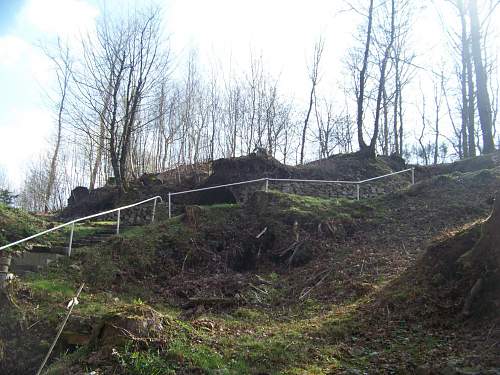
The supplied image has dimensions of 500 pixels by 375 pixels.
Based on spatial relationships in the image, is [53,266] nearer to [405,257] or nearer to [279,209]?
[279,209]

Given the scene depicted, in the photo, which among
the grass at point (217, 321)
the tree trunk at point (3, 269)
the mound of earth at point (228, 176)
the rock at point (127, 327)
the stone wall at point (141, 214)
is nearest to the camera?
the grass at point (217, 321)

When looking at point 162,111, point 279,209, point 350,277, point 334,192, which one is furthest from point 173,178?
point 350,277

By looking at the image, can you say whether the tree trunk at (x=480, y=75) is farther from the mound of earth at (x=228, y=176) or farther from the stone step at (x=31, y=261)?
the stone step at (x=31, y=261)

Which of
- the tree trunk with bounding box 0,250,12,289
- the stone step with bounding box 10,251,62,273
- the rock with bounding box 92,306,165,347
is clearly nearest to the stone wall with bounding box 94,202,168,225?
the stone step with bounding box 10,251,62,273

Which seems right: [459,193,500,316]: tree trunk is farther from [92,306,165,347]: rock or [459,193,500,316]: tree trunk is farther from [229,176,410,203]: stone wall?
[229,176,410,203]: stone wall

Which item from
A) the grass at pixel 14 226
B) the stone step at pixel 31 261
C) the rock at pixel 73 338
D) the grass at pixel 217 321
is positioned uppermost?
the grass at pixel 14 226

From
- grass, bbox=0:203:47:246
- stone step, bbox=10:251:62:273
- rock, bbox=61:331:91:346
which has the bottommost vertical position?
rock, bbox=61:331:91:346

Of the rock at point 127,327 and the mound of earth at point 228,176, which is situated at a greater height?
the mound of earth at point 228,176

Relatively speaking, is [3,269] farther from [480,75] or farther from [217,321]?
[480,75]

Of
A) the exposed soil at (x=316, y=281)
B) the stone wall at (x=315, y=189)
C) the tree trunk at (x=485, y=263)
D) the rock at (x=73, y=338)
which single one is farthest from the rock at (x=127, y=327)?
the stone wall at (x=315, y=189)

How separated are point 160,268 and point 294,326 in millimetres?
4346

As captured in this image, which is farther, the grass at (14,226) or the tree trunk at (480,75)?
the tree trunk at (480,75)

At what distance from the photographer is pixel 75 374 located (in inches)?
216

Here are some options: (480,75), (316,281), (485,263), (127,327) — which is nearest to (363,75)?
(480,75)
